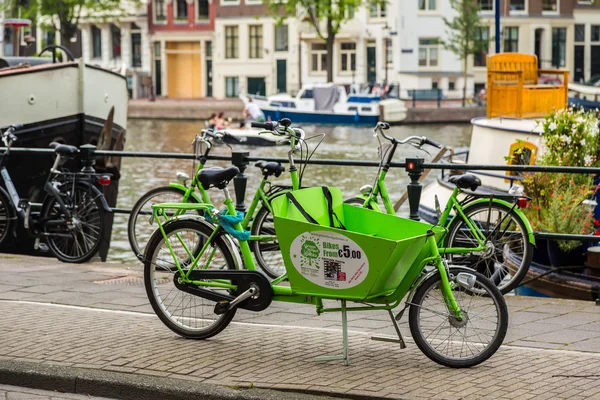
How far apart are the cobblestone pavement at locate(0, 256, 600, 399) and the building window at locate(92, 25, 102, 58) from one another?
63415 millimetres

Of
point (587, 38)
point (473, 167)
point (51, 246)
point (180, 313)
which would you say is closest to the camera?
point (180, 313)

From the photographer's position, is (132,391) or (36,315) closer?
(132,391)

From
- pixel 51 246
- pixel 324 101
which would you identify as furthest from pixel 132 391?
pixel 324 101

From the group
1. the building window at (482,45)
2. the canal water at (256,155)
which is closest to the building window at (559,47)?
the building window at (482,45)

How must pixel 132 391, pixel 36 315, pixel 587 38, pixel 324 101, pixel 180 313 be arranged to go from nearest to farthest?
pixel 132 391
pixel 180 313
pixel 36 315
pixel 324 101
pixel 587 38

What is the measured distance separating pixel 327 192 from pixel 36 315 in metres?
2.23

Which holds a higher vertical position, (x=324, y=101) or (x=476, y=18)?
(x=476, y=18)

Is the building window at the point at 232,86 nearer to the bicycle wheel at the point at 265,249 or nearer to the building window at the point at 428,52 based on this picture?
the building window at the point at 428,52


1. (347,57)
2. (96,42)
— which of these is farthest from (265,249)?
(96,42)

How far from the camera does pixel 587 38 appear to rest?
61812mm

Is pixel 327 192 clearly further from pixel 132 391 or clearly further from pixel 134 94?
pixel 134 94

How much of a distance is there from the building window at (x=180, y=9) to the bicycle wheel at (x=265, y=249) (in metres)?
59.9

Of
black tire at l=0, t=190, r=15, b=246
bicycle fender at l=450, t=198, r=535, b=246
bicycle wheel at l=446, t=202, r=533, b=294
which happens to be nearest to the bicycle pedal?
bicycle wheel at l=446, t=202, r=533, b=294

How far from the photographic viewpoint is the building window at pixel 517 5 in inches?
2429
